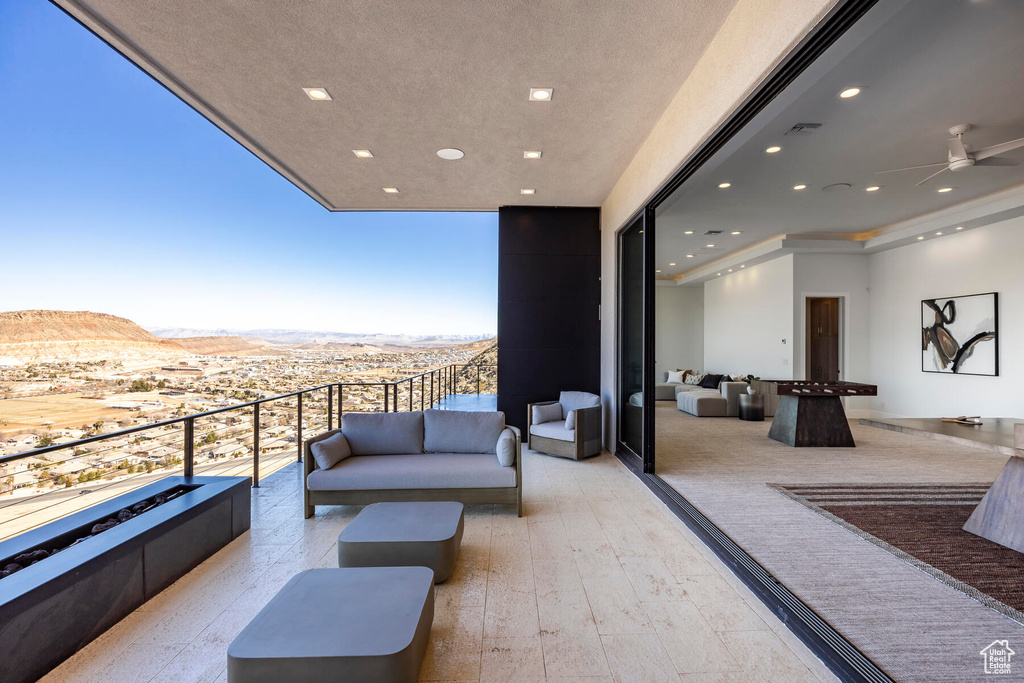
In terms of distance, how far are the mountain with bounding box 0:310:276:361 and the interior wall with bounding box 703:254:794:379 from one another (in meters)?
10.2

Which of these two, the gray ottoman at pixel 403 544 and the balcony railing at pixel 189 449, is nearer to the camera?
the gray ottoman at pixel 403 544

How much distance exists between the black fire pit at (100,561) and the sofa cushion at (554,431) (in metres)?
3.08

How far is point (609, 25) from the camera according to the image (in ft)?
8.35

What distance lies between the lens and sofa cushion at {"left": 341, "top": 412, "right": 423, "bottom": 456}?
3.67m

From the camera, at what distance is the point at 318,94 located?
3.28 m

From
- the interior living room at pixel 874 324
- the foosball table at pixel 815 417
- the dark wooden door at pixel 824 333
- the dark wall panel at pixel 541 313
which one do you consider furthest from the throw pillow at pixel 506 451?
the dark wooden door at pixel 824 333

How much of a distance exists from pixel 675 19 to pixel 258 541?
394cm

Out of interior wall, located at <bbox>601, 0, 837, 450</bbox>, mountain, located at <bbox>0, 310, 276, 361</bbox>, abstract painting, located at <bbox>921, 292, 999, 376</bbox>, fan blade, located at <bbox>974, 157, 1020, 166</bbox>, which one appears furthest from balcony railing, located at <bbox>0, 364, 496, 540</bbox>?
abstract painting, located at <bbox>921, 292, 999, 376</bbox>

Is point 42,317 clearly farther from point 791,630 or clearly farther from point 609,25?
point 791,630

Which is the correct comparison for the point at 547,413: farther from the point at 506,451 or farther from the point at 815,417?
the point at 815,417

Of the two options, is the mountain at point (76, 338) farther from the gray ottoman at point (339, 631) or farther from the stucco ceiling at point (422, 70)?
the gray ottoman at point (339, 631)

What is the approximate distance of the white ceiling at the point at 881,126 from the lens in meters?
2.47

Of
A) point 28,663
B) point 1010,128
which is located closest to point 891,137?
point 1010,128

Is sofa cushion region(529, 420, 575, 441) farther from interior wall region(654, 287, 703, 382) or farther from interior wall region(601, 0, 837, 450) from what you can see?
interior wall region(654, 287, 703, 382)
